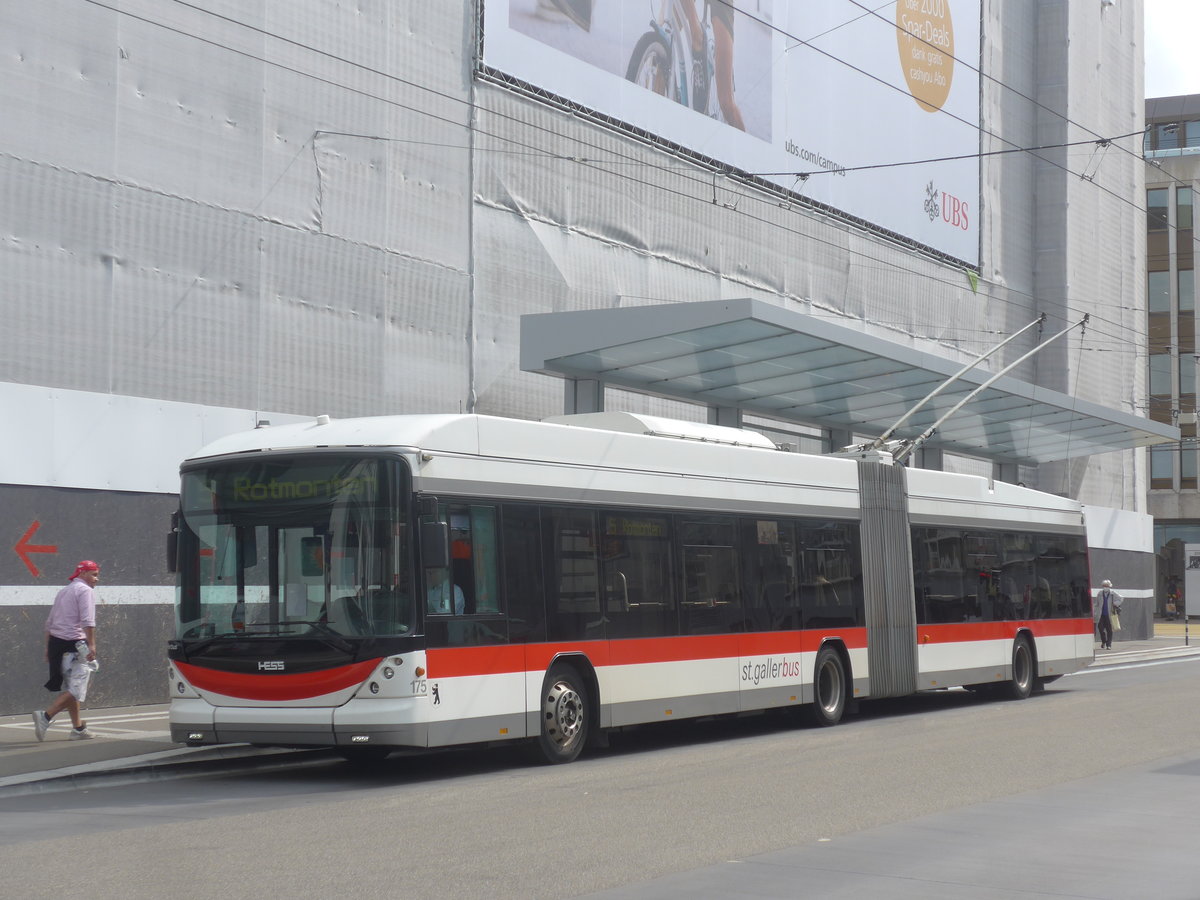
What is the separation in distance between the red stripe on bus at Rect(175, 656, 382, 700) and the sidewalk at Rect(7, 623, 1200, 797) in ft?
3.36

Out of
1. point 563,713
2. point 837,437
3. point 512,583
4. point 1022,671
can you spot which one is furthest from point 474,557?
point 837,437

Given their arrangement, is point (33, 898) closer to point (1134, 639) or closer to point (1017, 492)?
point (1017, 492)

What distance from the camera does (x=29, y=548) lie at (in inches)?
672

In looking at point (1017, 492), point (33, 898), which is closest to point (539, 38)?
point (1017, 492)

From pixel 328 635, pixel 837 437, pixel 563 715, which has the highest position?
pixel 837 437

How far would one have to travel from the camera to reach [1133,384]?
4872 cm

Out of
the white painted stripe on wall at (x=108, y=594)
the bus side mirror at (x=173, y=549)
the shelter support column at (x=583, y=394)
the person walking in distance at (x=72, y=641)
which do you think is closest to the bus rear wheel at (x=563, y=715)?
the bus side mirror at (x=173, y=549)

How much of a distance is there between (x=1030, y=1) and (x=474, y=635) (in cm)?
3800

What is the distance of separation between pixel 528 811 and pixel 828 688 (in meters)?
7.90

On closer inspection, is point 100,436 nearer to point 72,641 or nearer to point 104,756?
point 72,641

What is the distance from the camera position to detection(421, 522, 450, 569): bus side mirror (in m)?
11.7

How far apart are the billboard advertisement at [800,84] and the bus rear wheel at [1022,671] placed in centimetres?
1139

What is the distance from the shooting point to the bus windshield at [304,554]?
1174 cm

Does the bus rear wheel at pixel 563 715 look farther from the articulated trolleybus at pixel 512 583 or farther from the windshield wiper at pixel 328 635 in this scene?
the windshield wiper at pixel 328 635
